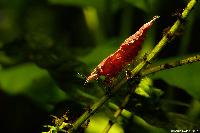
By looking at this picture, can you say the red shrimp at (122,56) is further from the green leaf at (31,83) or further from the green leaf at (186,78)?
the green leaf at (31,83)

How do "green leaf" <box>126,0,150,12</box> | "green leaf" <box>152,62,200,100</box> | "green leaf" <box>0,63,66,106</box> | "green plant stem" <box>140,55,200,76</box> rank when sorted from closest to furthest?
1. "green plant stem" <box>140,55,200,76</box>
2. "green leaf" <box>152,62,200,100</box>
3. "green leaf" <box>126,0,150,12</box>
4. "green leaf" <box>0,63,66,106</box>

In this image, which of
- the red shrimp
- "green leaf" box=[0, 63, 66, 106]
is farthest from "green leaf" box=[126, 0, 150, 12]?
the red shrimp

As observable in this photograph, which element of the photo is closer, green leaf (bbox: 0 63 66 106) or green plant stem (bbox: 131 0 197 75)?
green plant stem (bbox: 131 0 197 75)

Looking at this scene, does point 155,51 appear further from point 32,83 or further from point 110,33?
point 110,33

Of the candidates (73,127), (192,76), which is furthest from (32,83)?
(73,127)

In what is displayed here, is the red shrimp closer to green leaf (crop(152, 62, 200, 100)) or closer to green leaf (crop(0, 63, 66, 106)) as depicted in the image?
green leaf (crop(152, 62, 200, 100))

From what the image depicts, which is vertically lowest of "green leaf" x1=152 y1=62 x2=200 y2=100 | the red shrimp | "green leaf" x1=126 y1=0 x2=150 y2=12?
the red shrimp

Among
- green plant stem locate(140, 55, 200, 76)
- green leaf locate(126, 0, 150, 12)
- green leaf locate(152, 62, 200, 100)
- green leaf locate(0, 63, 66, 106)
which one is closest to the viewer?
green plant stem locate(140, 55, 200, 76)
